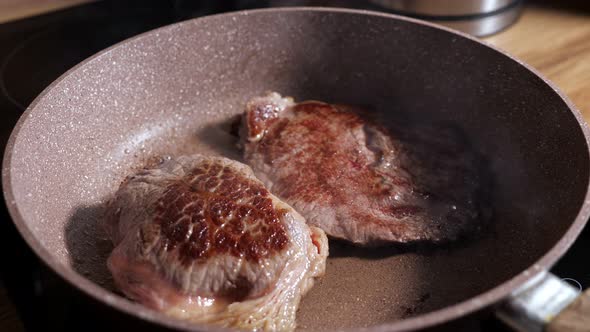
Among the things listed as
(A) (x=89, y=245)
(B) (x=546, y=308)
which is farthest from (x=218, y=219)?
(B) (x=546, y=308)

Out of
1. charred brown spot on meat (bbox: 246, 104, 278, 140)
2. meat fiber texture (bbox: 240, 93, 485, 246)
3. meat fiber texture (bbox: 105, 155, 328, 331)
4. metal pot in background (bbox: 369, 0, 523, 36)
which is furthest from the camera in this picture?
metal pot in background (bbox: 369, 0, 523, 36)

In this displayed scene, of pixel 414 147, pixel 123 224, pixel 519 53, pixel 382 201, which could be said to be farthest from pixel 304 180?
pixel 519 53

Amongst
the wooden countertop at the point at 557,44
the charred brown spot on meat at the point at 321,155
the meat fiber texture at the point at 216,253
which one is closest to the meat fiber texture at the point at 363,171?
the charred brown spot on meat at the point at 321,155

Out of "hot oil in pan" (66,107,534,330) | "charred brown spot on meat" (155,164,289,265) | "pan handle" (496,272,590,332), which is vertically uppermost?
"pan handle" (496,272,590,332)

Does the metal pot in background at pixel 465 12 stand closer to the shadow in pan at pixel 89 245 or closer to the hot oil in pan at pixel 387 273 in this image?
the hot oil in pan at pixel 387 273

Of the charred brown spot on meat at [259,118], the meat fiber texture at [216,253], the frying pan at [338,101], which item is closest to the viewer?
the meat fiber texture at [216,253]

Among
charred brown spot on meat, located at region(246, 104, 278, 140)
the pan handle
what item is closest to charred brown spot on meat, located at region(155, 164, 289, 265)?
charred brown spot on meat, located at region(246, 104, 278, 140)

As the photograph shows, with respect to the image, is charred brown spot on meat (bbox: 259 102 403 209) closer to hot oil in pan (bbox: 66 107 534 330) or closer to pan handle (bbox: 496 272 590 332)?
hot oil in pan (bbox: 66 107 534 330)

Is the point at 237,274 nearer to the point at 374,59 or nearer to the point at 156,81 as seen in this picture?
the point at 156,81
